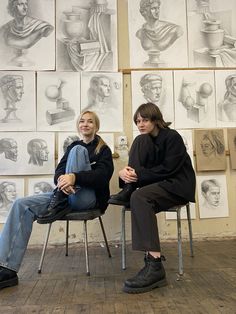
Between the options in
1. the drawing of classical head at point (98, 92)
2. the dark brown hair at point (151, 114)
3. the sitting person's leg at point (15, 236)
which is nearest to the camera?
the sitting person's leg at point (15, 236)

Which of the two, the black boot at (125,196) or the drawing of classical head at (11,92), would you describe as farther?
the drawing of classical head at (11,92)

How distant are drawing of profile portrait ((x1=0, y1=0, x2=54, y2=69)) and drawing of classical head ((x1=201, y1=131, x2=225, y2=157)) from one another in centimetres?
144

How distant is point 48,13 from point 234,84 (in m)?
1.56

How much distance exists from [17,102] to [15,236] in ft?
4.17

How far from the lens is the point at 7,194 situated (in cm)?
263

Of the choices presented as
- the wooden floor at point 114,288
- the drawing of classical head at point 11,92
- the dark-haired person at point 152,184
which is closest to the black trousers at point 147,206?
the dark-haired person at point 152,184

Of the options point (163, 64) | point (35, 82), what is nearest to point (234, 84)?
point (163, 64)

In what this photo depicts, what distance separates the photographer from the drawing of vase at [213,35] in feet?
Answer: 9.28

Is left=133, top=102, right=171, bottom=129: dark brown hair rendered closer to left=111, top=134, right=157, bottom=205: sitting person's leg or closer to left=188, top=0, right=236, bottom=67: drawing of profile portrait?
left=111, top=134, right=157, bottom=205: sitting person's leg

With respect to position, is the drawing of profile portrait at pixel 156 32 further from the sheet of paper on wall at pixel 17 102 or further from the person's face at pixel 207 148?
the sheet of paper on wall at pixel 17 102

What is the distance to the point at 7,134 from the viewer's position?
266 cm

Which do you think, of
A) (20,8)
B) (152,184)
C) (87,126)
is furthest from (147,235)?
(20,8)

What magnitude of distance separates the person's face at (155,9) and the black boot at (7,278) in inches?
85.0

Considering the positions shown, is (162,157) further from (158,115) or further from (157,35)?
(157,35)
